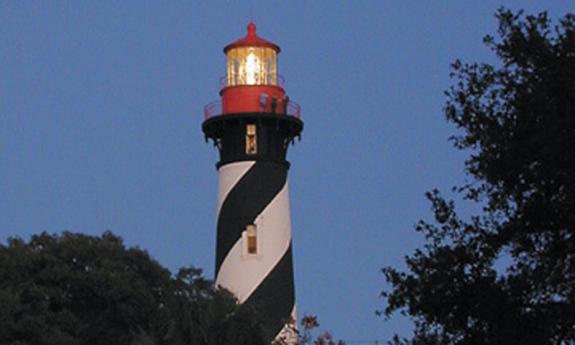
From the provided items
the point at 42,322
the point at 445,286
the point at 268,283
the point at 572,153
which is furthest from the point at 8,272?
the point at 572,153

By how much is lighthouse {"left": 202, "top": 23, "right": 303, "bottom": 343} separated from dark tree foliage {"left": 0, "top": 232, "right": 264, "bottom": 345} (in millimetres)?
9022

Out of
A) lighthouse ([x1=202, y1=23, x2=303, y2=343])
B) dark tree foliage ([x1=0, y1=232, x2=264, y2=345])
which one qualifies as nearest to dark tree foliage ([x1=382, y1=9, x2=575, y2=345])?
dark tree foliage ([x1=0, y1=232, x2=264, y2=345])

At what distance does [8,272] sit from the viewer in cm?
4091

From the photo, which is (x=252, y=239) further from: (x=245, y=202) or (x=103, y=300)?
(x=103, y=300)

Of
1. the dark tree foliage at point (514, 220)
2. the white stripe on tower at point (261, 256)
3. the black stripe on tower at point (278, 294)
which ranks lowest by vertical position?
the dark tree foliage at point (514, 220)

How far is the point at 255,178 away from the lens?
5294 centimetres

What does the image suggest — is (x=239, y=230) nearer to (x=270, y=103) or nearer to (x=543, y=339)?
(x=270, y=103)

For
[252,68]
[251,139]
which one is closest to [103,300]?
[251,139]

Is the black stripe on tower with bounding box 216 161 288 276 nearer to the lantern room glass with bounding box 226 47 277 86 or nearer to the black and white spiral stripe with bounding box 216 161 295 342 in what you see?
the black and white spiral stripe with bounding box 216 161 295 342

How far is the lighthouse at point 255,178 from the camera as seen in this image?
171 feet

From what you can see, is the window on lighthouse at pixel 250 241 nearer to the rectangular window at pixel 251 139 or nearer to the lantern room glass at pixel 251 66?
the rectangular window at pixel 251 139

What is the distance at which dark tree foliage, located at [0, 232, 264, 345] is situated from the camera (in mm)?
37094

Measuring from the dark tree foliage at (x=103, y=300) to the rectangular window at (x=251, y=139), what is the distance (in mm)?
10476

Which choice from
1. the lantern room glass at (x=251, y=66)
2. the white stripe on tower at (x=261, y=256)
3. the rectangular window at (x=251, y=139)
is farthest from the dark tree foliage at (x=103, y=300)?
the lantern room glass at (x=251, y=66)
